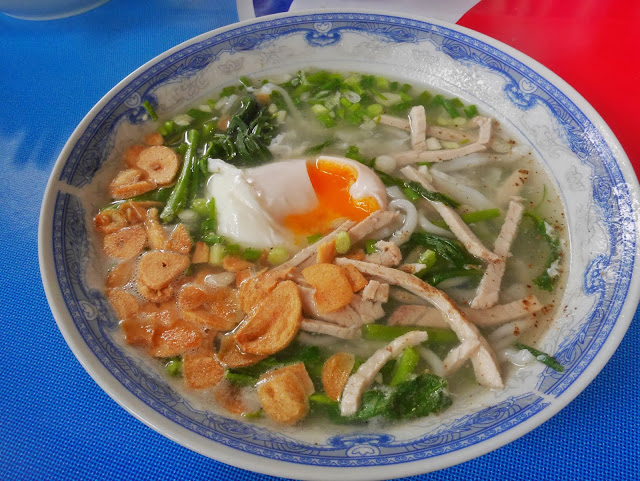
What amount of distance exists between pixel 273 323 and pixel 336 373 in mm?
394

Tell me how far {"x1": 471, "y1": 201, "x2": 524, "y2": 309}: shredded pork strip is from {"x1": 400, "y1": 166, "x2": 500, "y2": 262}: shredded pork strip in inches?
2.6

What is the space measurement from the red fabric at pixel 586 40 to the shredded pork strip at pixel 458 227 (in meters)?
1.42

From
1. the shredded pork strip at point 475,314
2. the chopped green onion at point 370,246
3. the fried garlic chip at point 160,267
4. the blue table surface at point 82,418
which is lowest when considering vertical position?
the blue table surface at point 82,418

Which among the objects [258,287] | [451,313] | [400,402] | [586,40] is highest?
[586,40]

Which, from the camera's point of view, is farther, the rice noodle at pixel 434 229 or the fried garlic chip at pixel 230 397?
the rice noodle at pixel 434 229

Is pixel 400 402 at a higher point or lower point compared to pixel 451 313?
lower

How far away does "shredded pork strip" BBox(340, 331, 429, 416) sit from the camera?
2.10 metres

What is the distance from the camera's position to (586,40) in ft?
12.8

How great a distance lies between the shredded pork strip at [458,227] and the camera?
8.61 feet

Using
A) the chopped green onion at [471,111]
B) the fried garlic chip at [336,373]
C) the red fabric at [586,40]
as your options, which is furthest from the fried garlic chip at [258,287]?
the red fabric at [586,40]

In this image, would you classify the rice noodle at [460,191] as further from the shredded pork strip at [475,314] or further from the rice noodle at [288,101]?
the rice noodle at [288,101]

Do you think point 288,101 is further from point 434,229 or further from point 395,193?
point 434,229

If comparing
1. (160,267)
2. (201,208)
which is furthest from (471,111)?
(160,267)

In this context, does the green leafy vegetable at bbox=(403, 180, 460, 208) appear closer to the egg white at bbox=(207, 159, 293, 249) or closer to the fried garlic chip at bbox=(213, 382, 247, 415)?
the egg white at bbox=(207, 159, 293, 249)
